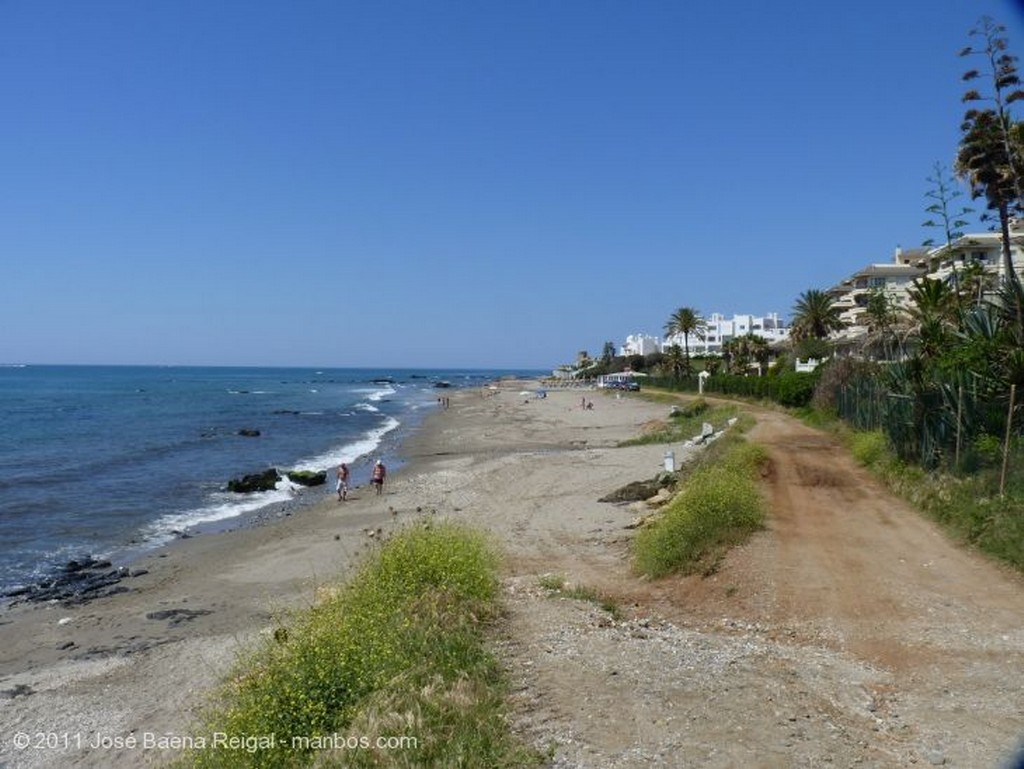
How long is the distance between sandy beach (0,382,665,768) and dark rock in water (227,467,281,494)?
174 inches

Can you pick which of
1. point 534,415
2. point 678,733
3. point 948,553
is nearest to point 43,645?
point 678,733

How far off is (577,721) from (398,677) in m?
1.71

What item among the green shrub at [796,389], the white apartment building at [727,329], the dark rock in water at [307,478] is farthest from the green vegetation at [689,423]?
the white apartment building at [727,329]

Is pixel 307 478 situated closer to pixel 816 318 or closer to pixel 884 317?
pixel 884 317

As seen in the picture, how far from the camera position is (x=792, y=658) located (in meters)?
8.55

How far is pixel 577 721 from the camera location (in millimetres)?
6699

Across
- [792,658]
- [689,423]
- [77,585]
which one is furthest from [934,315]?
[689,423]

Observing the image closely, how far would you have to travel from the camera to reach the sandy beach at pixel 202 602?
10.2 metres

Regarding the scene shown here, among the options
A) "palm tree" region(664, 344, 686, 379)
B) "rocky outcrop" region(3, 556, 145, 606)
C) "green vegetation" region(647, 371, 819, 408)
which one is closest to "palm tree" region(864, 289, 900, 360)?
"green vegetation" region(647, 371, 819, 408)

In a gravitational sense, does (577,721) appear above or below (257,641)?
above

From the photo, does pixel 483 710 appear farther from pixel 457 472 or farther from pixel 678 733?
pixel 457 472

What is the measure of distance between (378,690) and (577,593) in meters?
5.14

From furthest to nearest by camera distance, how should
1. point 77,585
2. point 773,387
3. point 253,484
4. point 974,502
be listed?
point 773,387 → point 253,484 → point 77,585 → point 974,502

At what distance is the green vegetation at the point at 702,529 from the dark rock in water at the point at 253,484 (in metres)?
19.6
